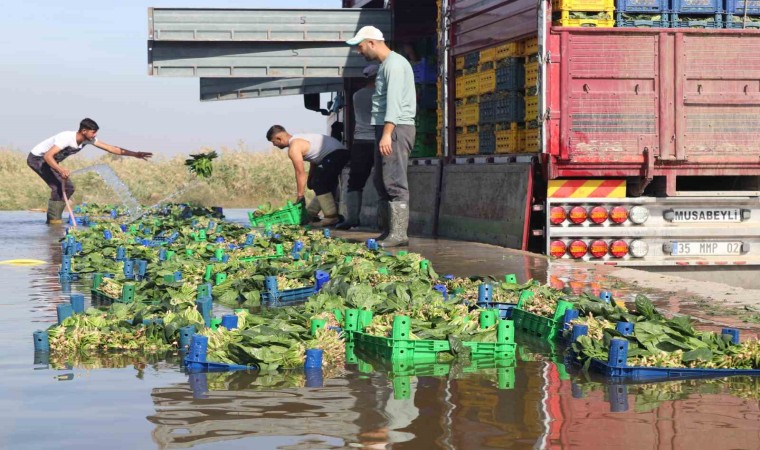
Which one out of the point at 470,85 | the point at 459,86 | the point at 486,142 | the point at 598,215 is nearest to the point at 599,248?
the point at 598,215

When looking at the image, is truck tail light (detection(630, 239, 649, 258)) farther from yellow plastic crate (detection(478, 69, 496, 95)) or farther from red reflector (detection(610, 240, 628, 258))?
yellow plastic crate (detection(478, 69, 496, 95))

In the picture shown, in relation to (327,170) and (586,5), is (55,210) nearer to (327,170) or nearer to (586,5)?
(327,170)

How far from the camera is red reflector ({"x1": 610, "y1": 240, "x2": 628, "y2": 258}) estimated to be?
486 inches

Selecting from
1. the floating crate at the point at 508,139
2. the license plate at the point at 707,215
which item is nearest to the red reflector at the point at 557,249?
the license plate at the point at 707,215

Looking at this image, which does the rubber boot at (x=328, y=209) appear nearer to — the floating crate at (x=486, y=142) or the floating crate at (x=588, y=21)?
the floating crate at (x=486, y=142)

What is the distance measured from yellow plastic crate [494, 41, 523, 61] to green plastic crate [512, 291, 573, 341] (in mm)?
5953

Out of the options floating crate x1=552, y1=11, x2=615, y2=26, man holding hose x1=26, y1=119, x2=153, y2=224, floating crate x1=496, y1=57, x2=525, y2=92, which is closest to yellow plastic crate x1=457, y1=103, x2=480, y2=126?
floating crate x1=496, y1=57, x2=525, y2=92

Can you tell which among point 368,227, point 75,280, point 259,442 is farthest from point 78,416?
point 368,227

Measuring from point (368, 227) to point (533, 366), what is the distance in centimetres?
1208

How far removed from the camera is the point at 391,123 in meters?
13.6

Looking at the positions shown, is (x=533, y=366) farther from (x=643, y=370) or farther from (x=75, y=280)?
(x=75, y=280)

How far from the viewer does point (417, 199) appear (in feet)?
55.6

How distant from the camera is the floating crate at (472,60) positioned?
1487 cm

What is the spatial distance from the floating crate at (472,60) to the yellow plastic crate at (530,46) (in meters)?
1.47
